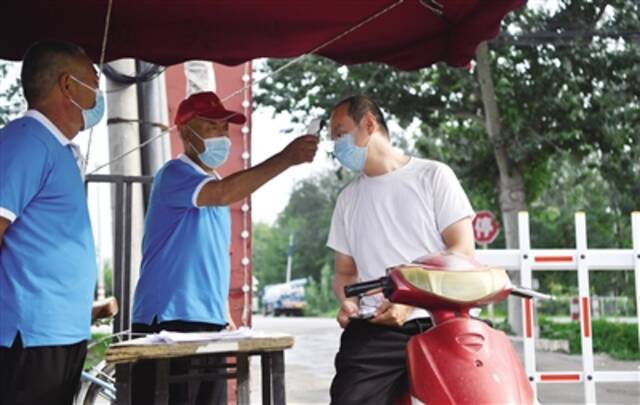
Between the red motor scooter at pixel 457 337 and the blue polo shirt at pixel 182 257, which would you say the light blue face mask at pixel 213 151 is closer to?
the blue polo shirt at pixel 182 257

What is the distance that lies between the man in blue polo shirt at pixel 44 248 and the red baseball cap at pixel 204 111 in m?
0.93

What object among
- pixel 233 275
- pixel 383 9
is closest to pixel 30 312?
pixel 383 9

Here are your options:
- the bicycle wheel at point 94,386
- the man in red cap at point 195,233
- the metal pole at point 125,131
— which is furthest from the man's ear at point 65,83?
the metal pole at point 125,131

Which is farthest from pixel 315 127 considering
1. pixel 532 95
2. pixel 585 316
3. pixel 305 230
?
pixel 305 230

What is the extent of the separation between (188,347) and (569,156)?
14.2 meters

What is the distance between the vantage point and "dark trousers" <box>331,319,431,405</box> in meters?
2.59

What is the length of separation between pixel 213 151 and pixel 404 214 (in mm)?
1017

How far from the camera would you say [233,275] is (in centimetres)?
598

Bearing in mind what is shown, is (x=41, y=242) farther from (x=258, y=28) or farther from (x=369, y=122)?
(x=258, y=28)

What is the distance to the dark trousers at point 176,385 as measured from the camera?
9.66 feet

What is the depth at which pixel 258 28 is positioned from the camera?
13.6 ft

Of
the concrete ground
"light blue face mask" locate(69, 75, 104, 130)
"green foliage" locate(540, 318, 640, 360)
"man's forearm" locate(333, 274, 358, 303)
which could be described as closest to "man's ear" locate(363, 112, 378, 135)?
"man's forearm" locate(333, 274, 358, 303)

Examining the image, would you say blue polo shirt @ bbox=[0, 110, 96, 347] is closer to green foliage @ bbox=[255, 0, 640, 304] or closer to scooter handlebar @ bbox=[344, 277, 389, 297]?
scooter handlebar @ bbox=[344, 277, 389, 297]

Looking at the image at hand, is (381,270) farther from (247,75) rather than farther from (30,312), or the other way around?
(247,75)
